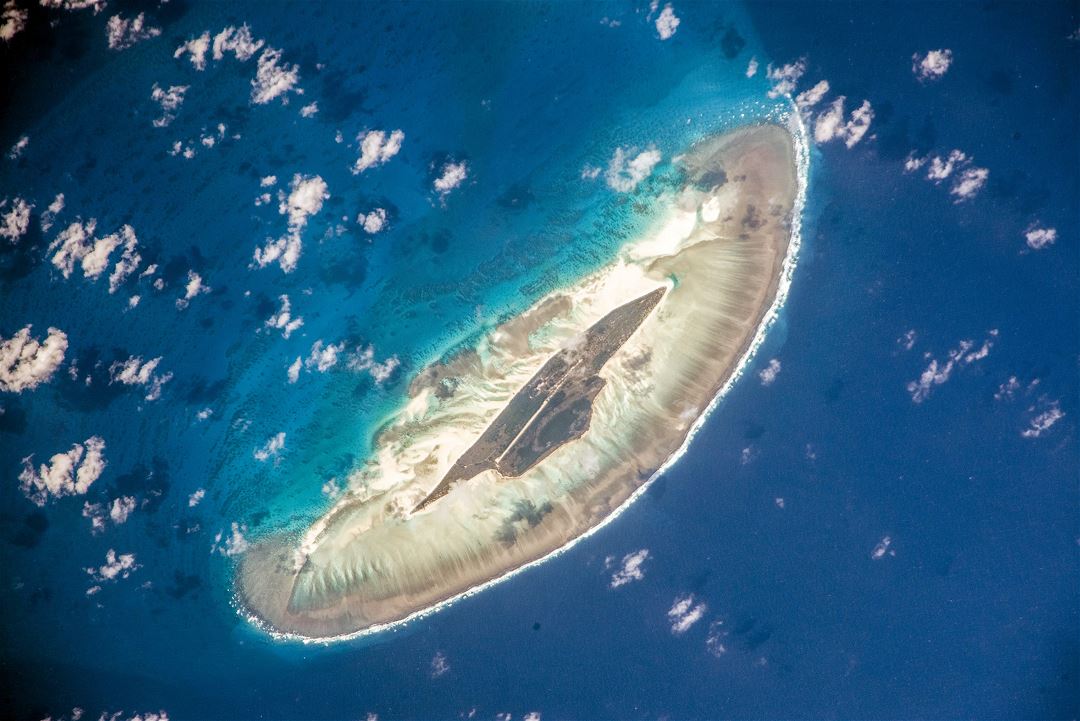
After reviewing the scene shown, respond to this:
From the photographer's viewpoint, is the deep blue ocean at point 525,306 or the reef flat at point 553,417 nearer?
the deep blue ocean at point 525,306

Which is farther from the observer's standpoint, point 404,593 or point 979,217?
point 404,593

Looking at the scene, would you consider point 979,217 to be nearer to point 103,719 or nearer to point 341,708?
point 341,708

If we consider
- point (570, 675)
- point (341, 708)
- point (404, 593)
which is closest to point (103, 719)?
point (341, 708)

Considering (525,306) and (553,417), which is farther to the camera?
(553,417)

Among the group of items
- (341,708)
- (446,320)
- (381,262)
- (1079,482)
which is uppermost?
(381,262)
